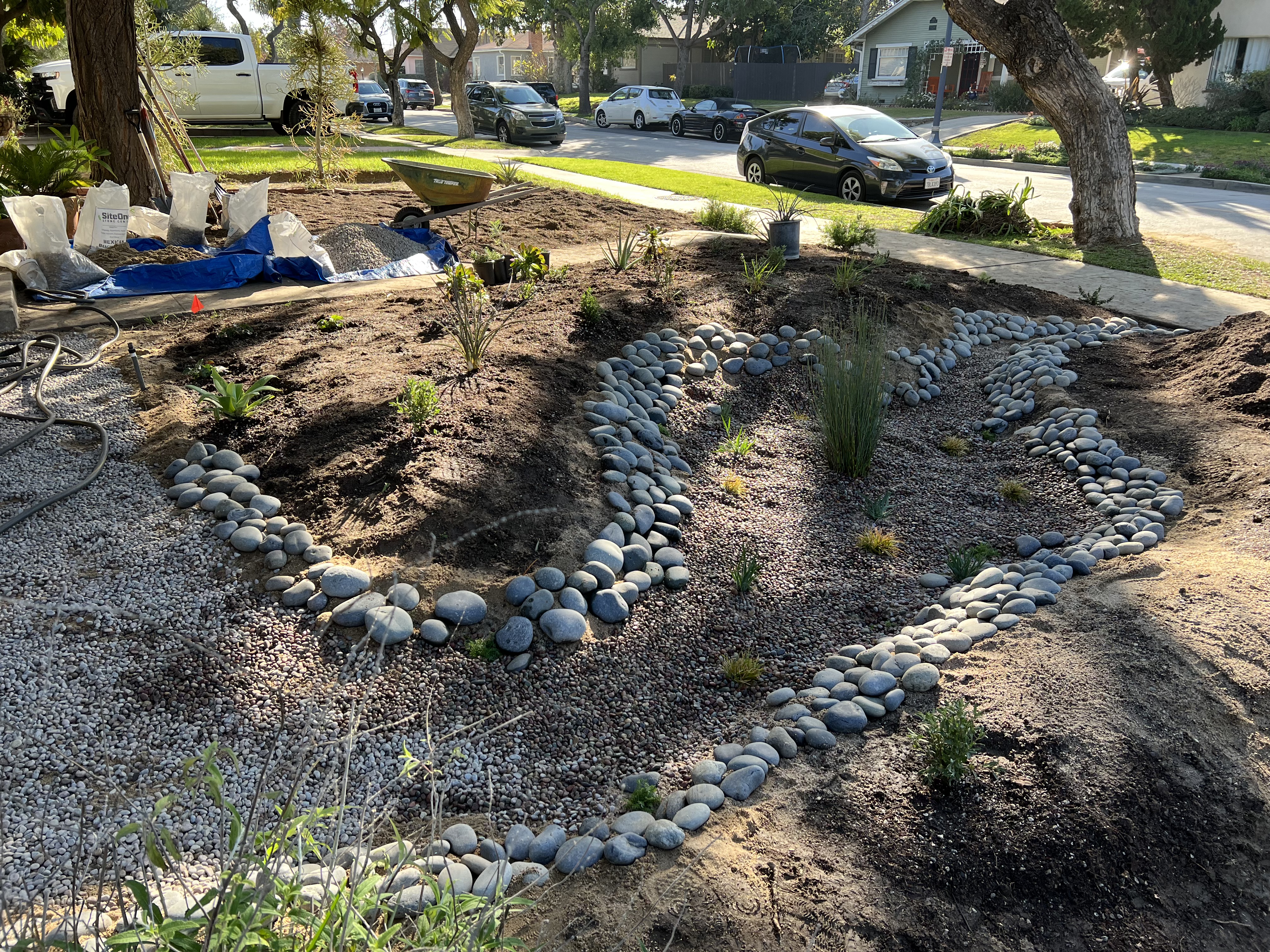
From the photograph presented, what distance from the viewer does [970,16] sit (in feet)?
30.2

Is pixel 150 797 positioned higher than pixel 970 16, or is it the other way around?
pixel 970 16

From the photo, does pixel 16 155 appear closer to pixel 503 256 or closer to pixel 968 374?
pixel 503 256

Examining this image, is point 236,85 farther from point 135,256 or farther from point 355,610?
point 355,610

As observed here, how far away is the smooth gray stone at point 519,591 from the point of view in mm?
3334

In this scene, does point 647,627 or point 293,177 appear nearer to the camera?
point 647,627

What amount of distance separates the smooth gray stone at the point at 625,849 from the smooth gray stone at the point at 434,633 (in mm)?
1031

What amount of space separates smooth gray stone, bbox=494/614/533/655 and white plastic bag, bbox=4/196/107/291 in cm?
533

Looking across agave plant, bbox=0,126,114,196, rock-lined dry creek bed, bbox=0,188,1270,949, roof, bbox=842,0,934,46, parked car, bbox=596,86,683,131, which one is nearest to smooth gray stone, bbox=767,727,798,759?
rock-lined dry creek bed, bbox=0,188,1270,949

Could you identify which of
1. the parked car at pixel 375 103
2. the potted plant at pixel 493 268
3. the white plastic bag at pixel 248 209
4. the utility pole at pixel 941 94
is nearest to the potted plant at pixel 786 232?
the potted plant at pixel 493 268

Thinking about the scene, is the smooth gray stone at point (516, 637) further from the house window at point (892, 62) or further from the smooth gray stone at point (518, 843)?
the house window at point (892, 62)

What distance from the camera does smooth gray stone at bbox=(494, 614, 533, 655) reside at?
3.16m

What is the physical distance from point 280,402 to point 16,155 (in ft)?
18.0

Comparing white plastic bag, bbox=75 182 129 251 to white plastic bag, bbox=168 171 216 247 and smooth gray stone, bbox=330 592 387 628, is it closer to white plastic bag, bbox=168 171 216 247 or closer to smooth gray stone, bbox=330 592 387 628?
white plastic bag, bbox=168 171 216 247

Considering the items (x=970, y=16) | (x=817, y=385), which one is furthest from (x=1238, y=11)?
(x=817, y=385)
